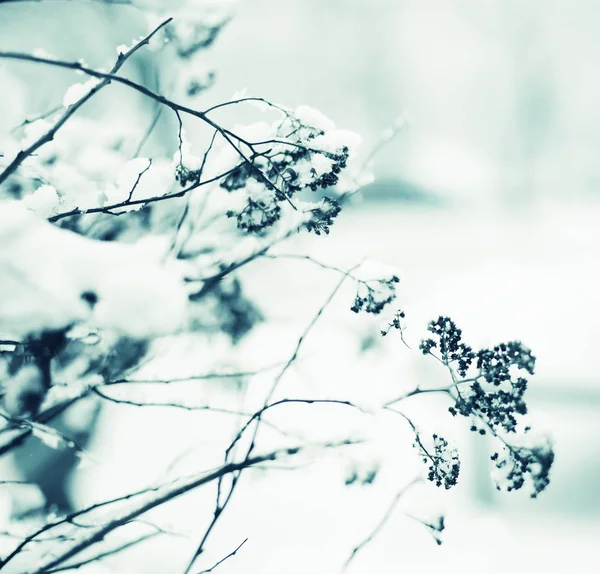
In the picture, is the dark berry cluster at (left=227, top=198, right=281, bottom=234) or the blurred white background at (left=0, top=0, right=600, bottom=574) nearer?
the dark berry cluster at (left=227, top=198, right=281, bottom=234)

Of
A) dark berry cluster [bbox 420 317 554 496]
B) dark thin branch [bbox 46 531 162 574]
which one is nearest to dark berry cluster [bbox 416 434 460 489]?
dark berry cluster [bbox 420 317 554 496]

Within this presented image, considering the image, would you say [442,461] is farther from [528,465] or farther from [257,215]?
[257,215]

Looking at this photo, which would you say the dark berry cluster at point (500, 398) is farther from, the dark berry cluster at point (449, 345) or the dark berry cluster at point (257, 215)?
the dark berry cluster at point (257, 215)

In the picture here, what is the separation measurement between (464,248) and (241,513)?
1.84 ft

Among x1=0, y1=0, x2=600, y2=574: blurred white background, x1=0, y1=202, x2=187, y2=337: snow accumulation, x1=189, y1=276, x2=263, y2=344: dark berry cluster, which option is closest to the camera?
x1=0, y1=202, x2=187, y2=337: snow accumulation

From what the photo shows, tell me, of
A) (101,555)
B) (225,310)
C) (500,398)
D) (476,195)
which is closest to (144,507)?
(101,555)

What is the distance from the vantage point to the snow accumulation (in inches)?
12.8

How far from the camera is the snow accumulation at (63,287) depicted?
0.32 metres

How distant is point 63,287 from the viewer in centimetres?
32

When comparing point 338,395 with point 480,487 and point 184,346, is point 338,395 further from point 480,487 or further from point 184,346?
point 480,487

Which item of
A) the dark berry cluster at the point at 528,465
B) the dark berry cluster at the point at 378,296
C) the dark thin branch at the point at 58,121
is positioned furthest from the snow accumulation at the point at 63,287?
the dark berry cluster at the point at 528,465

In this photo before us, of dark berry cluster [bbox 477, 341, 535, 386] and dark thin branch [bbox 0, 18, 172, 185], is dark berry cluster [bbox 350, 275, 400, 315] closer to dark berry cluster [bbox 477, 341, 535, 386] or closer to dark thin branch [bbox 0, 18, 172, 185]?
dark berry cluster [bbox 477, 341, 535, 386]

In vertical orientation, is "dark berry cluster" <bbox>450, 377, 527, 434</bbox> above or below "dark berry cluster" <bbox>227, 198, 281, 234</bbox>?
below

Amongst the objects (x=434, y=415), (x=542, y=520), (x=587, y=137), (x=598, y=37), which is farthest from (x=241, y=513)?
(x=598, y=37)
